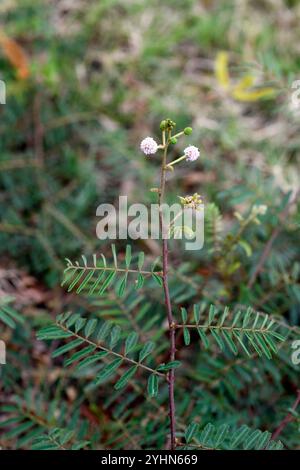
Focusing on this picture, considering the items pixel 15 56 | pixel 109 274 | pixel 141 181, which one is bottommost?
pixel 109 274

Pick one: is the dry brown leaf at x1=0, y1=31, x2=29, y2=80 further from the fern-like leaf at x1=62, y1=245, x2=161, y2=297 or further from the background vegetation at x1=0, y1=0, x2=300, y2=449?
the fern-like leaf at x1=62, y1=245, x2=161, y2=297

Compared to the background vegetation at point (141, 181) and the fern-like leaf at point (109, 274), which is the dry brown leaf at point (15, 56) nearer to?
the background vegetation at point (141, 181)

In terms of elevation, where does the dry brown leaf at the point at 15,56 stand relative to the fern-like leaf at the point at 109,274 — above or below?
above

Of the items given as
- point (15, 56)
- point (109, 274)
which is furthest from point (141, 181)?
point (109, 274)

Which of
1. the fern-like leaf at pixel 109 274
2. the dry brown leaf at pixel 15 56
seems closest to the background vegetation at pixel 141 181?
the dry brown leaf at pixel 15 56

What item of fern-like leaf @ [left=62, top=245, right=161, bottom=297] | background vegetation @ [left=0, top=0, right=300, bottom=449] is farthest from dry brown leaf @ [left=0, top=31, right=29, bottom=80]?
fern-like leaf @ [left=62, top=245, right=161, bottom=297]

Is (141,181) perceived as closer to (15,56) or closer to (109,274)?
(15,56)
